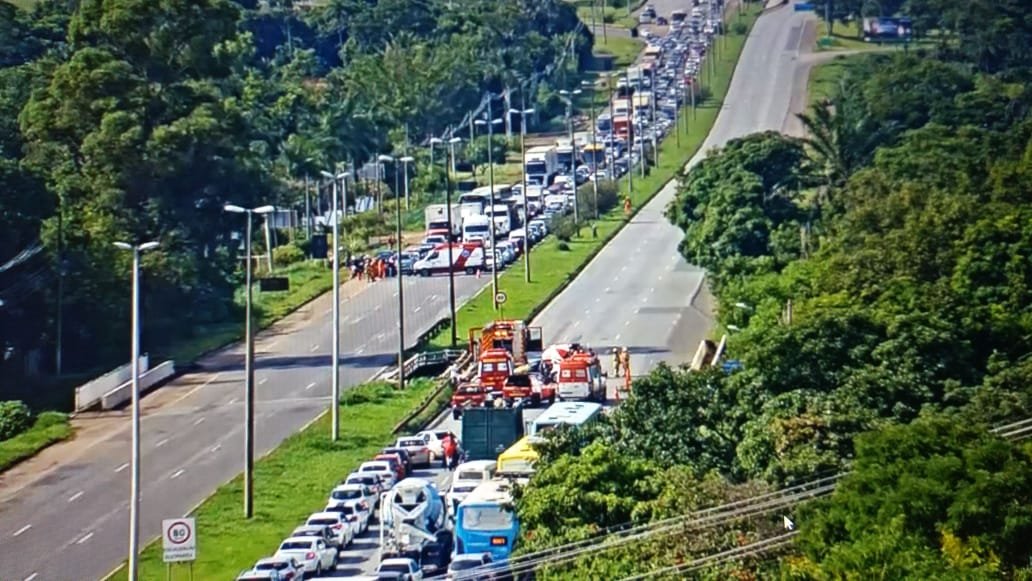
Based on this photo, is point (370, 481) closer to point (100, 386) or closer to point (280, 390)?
point (280, 390)

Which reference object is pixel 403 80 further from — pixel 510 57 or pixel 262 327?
pixel 262 327

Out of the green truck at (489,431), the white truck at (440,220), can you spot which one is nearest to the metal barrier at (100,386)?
the green truck at (489,431)

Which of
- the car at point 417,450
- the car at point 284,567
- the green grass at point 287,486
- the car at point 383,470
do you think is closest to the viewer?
the car at point 284,567

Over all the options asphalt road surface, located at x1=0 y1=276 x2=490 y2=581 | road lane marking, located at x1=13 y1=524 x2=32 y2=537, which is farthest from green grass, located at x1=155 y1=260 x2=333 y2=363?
road lane marking, located at x1=13 y1=524 x2=32 y2=537

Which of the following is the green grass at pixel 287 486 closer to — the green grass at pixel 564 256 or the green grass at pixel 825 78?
the green grass at pixel 564 256

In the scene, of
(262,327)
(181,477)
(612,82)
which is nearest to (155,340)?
(262,327)

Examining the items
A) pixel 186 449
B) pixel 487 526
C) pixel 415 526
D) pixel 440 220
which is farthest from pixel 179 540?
pixel 440 220
